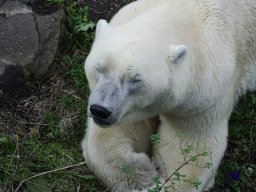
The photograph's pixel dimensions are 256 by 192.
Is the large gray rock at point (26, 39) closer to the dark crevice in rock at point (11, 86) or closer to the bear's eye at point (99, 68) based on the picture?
the dark crevice in rock at point (11, 86)

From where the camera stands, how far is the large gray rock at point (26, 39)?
217 inches

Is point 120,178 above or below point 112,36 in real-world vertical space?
below

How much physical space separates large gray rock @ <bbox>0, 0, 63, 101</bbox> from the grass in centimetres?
16

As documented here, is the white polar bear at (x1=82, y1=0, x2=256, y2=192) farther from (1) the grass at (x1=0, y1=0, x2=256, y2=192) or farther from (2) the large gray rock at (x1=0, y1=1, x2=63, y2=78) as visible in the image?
(2) the large gray rock at (x1=0, y1=1, x2=63, y2=78)

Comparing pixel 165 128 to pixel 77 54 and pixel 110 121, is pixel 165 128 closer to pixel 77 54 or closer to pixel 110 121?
pixel 110 121

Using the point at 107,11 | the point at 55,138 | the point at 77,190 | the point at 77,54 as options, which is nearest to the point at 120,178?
the point at 77,190

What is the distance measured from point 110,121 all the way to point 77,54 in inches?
80.4

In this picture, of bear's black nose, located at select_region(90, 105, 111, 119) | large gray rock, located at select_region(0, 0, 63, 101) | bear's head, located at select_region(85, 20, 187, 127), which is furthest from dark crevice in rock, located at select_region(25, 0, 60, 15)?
bear's black nose, located at select_region(90, 105, 111, 119)

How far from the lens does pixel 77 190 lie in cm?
473

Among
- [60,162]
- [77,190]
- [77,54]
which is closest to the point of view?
[77,190]

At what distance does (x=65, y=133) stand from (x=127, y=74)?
1568 millimetres

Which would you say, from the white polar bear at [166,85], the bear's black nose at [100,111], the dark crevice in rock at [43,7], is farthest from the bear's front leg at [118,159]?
the dark crevice in rock at [43,7]

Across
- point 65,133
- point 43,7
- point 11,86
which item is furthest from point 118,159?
point 43,7

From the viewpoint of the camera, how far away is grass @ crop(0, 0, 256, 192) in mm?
4883
